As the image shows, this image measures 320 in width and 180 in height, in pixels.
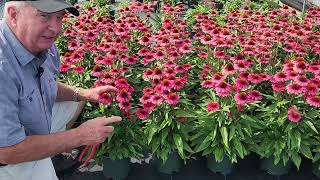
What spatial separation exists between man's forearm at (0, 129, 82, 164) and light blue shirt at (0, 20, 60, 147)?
42mm

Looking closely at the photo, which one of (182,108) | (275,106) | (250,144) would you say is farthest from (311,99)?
(182,108)

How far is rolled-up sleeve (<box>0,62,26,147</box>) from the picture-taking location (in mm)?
1909

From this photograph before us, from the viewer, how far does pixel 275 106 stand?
334 centimetres

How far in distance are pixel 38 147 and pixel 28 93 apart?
301 millimetres

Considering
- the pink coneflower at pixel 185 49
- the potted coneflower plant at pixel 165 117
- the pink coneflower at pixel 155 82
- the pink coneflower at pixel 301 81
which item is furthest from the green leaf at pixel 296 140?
the pink coneflower at pixel 185 49

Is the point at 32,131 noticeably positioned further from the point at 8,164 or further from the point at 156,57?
the point at 156,57

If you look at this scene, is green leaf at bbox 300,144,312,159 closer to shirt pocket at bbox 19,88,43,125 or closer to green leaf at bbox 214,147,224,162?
green leaf at bbox 214,147,224,162

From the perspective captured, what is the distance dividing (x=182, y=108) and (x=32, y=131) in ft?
4.91

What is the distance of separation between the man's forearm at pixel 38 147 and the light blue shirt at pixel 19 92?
0.04 meters

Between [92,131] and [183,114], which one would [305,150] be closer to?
[183,114]

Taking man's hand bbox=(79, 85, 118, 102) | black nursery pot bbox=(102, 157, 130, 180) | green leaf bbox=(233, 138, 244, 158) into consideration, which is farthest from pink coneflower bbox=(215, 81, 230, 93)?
black nursery pot bbox=(102, 157, 130, 180)

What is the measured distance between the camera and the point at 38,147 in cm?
203

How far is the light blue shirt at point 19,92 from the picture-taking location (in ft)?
6.32

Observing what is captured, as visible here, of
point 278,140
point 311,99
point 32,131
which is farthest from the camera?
point 278,140
